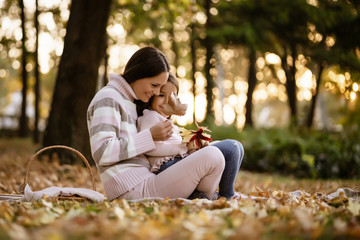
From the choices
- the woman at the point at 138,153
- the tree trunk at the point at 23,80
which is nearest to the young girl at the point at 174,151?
the woman at the point at 138,153

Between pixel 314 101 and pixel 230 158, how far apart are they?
13.2m

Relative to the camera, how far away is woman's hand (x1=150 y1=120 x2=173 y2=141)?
11.1 feet

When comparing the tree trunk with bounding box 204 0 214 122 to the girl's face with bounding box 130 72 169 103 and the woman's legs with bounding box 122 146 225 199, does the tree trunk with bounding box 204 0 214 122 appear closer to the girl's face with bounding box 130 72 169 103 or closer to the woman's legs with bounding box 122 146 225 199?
the girl's face with bounding box 130 72 169 103

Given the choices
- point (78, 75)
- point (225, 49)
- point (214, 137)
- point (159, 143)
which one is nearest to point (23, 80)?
point (225, 49)

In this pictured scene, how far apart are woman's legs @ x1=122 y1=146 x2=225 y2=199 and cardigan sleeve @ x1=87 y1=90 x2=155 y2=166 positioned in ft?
0.92

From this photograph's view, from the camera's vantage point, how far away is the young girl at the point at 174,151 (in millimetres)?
3627

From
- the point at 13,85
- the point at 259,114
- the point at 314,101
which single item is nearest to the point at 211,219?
the point at 314,101

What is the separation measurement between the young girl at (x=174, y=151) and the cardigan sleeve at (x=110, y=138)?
22 cm

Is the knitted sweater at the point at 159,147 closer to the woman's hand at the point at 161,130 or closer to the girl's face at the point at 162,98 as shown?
the girl's face at the point at 162,98

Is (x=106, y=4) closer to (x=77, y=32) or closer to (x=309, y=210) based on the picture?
(x=77, y=32)

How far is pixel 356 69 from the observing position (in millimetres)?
10570

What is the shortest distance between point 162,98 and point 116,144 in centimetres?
76

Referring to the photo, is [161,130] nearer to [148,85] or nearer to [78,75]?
[148,85]

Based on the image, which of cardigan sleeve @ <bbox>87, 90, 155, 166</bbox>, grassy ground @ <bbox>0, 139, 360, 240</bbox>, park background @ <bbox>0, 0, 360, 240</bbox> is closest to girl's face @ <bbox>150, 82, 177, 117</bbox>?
cardigan sleeve @ <bbox>87, 90, 155, 166</bbox>
